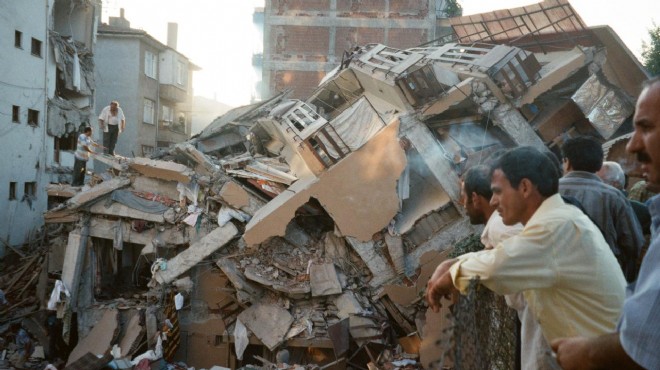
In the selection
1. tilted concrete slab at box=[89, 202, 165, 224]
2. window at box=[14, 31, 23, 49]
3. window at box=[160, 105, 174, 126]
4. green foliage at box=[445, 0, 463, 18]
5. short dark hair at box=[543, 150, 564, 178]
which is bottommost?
tilted concrete slab at box=[89, 202, 165, 224]

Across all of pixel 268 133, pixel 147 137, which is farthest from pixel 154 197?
pixel 147 137

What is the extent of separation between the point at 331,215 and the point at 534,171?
9282 mm

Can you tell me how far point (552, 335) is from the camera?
2.27 m

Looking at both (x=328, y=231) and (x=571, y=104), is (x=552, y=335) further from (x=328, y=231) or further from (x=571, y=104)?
(x=571, y=104)

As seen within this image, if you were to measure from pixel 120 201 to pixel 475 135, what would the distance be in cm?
870

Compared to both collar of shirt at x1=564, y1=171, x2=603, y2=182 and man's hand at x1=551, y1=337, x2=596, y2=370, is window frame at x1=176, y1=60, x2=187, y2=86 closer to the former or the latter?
collar of shirt at x1=564, y1=171, x2=603, y2=182

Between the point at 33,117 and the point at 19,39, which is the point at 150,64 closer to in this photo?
the point at 33,117

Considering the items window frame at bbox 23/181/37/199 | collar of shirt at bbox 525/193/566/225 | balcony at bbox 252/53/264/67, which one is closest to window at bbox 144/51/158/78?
balcony at bbox 252/53/264/67

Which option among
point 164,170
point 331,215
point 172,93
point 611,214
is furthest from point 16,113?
point 611,214

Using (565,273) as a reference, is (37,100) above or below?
above

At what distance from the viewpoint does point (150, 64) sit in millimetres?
30812

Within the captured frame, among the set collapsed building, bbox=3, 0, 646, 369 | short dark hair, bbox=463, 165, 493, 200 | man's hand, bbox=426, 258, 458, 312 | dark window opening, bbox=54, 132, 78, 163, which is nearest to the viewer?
man's hand, bbox=426, 258, 458, 312

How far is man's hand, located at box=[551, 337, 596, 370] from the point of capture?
1.52 metres

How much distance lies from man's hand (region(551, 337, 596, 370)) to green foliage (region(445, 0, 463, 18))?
28875 millimetres
